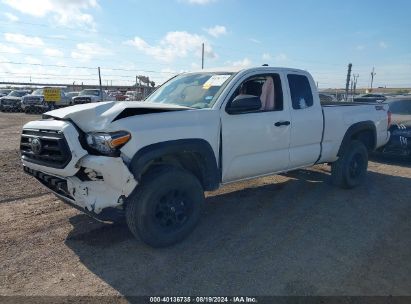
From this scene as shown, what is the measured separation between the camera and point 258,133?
4.80 metres

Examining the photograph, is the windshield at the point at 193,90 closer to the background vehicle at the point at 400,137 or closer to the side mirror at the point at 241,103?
A: the side mirror at the point at 241,103

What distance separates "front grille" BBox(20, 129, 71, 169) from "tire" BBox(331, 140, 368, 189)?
176 inches

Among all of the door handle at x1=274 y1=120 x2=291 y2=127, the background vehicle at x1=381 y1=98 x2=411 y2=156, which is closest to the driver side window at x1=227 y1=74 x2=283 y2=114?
the door handle at x1=274 y1=120 x2=291 y2=127

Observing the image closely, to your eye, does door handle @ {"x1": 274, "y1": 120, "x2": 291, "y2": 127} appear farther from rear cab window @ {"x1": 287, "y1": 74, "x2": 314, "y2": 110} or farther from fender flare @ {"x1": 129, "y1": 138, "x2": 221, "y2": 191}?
fender flare @ {"x1": 129, "y1": 138, "x2": 221, "y2": 191}

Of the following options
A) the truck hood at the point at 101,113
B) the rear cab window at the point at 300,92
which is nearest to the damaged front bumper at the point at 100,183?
the truck hood at the point at 101,113

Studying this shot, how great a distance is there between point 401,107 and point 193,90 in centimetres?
717

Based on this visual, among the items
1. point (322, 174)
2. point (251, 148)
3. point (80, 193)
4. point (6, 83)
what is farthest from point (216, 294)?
point (6, 83)

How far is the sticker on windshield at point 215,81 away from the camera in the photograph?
4.80 m

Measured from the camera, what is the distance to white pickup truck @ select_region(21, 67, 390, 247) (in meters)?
3.68

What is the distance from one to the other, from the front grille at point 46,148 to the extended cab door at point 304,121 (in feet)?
9.88

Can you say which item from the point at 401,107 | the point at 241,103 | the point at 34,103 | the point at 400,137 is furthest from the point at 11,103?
the point at 241,103

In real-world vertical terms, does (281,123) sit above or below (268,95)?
below

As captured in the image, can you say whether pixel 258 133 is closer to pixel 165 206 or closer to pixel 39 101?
pixel 165 206

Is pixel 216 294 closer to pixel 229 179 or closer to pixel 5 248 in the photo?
pixel 229 179
